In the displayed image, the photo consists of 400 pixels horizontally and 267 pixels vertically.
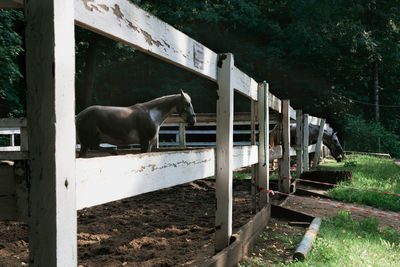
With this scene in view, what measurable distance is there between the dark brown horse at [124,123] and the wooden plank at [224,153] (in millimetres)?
3474

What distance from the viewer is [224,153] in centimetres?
320

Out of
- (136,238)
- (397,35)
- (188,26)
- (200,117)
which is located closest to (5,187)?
(136,238)

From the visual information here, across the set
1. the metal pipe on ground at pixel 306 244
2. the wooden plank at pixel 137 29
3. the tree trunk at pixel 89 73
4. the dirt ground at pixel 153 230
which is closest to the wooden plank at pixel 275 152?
the dirt ground at pixel 153 230

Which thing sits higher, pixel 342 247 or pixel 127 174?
pixel 127 174

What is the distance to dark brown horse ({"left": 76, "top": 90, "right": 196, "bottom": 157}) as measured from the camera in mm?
6473

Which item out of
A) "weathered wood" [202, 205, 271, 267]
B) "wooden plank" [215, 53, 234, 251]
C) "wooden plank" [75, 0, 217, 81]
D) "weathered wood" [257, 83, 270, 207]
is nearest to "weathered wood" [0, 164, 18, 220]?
"wooden plank" [75, 0, 217, 81]

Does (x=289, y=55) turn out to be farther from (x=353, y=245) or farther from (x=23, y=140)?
(x=353, y=245)

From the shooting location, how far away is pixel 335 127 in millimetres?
23281

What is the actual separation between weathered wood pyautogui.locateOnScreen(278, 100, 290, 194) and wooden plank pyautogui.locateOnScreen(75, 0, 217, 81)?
4107 millimetres

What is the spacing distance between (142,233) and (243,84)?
5.98 feet

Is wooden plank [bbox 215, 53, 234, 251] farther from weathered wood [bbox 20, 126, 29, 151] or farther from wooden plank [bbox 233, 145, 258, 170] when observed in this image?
weathered wood [bbox 20, 126, 29, 151]

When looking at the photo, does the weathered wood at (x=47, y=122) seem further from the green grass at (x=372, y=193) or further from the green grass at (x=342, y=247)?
the green grass at (x=372, y=193)

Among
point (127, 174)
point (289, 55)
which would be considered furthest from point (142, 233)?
point (289, 55)

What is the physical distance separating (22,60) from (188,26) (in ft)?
30.5
